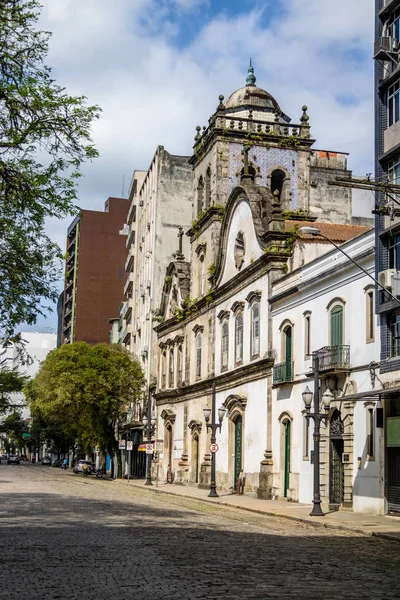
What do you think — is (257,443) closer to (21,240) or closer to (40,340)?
(21,240)

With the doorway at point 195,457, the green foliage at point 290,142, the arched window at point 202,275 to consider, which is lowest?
the doorway at point 195,457

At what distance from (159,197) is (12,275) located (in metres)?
46.7

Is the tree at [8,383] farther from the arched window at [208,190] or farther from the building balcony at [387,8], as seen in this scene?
the building balcony at [387,8]

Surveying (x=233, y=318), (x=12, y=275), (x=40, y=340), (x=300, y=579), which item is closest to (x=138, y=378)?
(x=233, y=318)

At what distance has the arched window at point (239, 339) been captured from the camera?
40281 millimetres

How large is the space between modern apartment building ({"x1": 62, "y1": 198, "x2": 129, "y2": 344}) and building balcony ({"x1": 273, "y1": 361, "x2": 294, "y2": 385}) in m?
74.4

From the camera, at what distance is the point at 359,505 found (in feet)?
87.7

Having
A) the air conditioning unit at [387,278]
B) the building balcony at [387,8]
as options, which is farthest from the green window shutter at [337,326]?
the building balcony at [387,8]

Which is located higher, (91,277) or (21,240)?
(91,277)

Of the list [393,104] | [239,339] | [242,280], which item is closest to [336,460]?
[393,104]

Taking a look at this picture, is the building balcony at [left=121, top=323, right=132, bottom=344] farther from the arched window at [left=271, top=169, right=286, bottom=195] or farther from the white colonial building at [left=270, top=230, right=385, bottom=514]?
the white colonial building at [left=270, top=230, right=385, bottom=514]

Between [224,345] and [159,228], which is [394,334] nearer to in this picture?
[224,345]

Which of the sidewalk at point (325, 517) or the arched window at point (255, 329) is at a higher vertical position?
the arched window at point (255, 329)

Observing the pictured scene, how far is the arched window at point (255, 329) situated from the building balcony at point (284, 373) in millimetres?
3178
